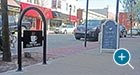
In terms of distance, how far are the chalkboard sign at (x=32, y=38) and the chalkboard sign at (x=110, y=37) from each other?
5147 millimetres

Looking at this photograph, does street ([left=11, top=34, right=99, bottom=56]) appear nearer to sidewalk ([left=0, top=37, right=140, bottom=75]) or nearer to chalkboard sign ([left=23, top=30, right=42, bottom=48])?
sidewalk ([left=0, top=37, right=140, bottom=75])

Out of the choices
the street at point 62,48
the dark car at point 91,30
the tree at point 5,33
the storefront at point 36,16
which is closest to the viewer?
the tree at point 5,33

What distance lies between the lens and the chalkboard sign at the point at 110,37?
16.0 metres

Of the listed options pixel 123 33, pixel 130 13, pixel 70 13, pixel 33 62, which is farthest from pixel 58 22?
pixel 33 62

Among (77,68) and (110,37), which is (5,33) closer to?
(77,68)

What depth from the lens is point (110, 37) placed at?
1611cm

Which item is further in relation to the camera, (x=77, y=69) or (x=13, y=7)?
(x=13, y=7)

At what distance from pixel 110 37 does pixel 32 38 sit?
576 centimetres

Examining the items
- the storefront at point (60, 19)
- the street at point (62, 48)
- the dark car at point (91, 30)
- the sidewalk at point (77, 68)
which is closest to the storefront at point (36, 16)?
the storefront at point (60, 19)

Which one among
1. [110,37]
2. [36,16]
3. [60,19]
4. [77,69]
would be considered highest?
[36,16]

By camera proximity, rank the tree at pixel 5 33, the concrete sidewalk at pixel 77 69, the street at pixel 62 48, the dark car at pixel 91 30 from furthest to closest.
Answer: the dark car at pixel 91 30 < the street at pixel 62 48 < the tree at pixel 5 33 < the concrete sidewalk at pixel 77 69

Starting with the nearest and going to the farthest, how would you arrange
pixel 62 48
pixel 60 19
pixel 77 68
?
1. pixel 77 68
2. pixel 62 48
3. pixel 60 19

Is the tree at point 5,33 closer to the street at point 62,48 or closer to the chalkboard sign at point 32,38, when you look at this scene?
the chalkboard sign at point 32,38

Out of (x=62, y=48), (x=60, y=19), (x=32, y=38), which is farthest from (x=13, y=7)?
(x=32, y=38)
